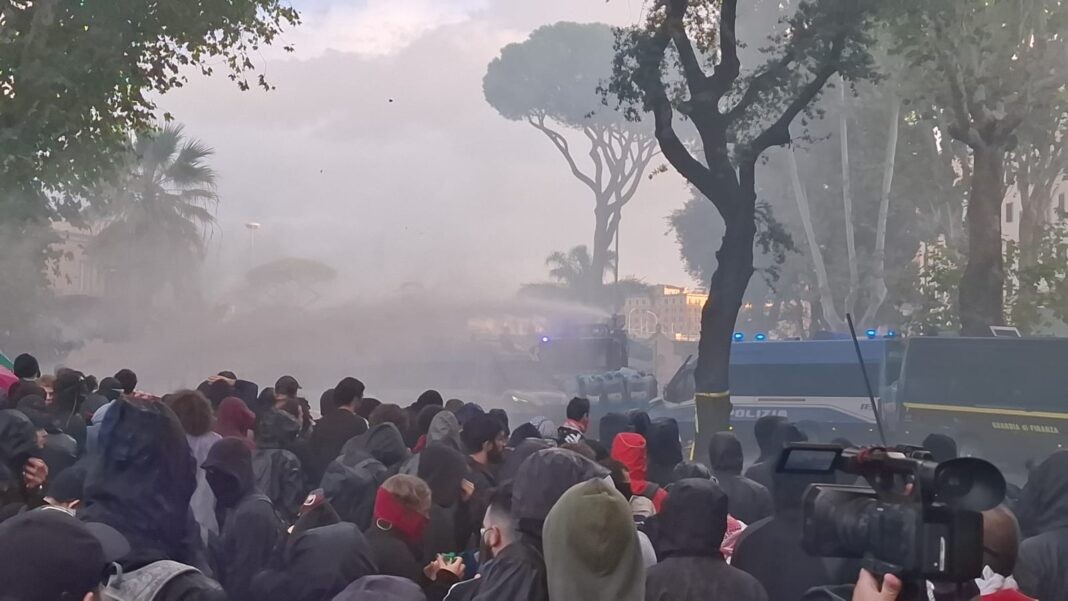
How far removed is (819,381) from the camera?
20.5m

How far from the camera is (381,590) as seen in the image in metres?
3.57

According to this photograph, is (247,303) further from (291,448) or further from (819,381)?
(291,448)

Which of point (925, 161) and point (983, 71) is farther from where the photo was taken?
point (925, 161)

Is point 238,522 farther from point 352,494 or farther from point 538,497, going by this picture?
point 538,497

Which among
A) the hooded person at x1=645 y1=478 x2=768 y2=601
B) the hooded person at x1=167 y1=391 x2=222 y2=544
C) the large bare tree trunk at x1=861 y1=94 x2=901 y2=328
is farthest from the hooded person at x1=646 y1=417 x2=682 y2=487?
the large bare tree trunk at x1=861 y1=94 x2=901 y2=328

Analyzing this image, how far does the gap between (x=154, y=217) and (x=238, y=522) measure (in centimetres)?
3350

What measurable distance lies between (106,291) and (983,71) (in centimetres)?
2799

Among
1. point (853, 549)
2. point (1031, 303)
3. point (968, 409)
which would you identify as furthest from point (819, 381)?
point (853, 549)

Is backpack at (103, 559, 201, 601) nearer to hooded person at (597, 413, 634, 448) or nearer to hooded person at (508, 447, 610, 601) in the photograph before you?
hooded person at (508, 447, 610, 601)

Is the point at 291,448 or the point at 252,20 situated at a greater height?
the point at 252,20

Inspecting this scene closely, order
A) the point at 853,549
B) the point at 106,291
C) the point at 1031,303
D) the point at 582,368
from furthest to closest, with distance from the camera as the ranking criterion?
the point at 106,291
the point at 582,368
the point at 1031,303
the point at 853,549

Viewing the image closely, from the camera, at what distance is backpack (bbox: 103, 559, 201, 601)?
3045mm

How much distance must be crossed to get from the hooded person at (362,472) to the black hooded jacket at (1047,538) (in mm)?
3005

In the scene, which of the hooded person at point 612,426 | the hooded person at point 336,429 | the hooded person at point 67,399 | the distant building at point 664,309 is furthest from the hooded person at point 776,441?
the distant building at point 664,309
